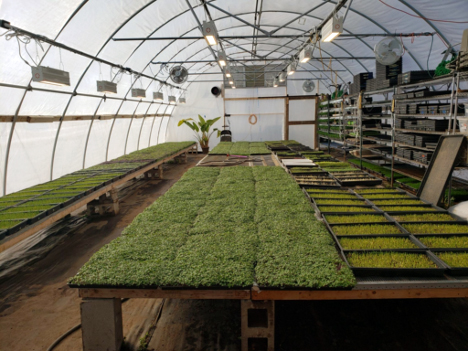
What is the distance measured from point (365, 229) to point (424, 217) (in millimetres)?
904

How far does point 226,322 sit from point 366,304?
54.5 inches

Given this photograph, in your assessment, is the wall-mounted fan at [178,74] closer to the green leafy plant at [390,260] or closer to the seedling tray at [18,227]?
the seedling tray at [18,227]

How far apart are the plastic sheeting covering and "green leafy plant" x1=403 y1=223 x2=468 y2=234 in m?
4.74

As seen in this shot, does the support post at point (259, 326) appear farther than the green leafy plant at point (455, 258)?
No

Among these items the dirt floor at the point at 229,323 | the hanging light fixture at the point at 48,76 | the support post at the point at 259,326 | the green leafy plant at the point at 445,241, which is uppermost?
the hanging light fixture at the point at 48,76

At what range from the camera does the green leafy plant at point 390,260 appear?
244 cm

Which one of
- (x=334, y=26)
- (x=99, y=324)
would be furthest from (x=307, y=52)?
(x=99, y=324)

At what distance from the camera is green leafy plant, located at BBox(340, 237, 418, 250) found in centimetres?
277

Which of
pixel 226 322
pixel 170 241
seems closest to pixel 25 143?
pixel 170 241

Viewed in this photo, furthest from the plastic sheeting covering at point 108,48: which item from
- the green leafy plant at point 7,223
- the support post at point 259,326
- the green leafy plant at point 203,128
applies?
the support post at point 259,326

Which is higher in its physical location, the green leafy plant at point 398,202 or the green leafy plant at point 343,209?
the green leafy plant at point 343,209

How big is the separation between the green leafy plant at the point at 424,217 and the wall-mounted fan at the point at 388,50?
4.12 metres

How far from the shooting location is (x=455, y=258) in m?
2.54

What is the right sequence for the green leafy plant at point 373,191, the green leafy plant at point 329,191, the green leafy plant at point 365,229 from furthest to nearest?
the green leafy plant at point 373,191, the green leafy plant at point 329,191, the green leafy plant at point 365,229
